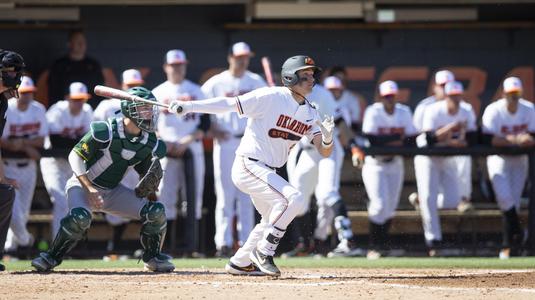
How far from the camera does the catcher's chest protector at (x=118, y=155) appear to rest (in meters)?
8.98

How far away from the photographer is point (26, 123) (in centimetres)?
1177

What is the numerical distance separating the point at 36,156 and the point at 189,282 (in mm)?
3751

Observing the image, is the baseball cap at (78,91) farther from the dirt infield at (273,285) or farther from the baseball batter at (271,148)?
the baseball batter at (271,148)

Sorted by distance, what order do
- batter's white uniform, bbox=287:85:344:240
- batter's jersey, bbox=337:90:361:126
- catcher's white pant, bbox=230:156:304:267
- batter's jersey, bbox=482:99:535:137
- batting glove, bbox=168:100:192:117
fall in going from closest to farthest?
batting glove, bbox=168:100:192:117 → catcher's white pant, bbox=230:156:304:267 → batter's white uniform, bbox=287:85:344:240 → batter's jersey, bbox=482:99:535:137 → batter's jersey, bbox=337:90:361:126

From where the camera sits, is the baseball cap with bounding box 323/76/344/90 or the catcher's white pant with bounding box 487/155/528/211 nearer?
the catcher's white pant with bounding box 487/155/528/211

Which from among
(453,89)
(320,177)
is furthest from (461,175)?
(320,177)

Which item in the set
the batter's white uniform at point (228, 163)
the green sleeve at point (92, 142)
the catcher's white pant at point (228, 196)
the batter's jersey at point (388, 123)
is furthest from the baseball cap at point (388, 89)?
the green sleeve at point (92, 142)

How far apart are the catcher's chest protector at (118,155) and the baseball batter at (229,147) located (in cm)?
259

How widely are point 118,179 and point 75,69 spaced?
A: 3.82 metres

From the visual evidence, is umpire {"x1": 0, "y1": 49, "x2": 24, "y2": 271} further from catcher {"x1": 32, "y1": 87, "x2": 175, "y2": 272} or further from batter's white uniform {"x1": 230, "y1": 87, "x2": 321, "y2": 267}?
batter's white uniform {"x1": 230, "y1": 87, "x2": 321, "y2": 267}

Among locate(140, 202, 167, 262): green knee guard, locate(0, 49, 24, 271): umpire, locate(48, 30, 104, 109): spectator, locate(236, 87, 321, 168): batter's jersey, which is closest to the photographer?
locate(236, 87, 321, 168): batter's jersey

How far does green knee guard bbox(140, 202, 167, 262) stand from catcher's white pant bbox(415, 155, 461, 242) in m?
3.53

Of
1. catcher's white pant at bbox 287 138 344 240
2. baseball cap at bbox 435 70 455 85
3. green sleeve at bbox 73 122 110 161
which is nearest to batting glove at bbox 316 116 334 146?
green sleeve at bbox 73 122 110 161

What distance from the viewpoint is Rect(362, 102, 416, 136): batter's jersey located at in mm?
12320
